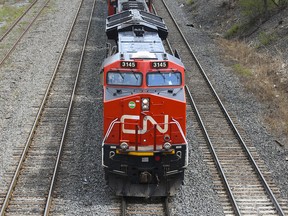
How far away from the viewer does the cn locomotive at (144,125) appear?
11.6 meters

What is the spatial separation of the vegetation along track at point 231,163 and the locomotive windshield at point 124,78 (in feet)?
12.1

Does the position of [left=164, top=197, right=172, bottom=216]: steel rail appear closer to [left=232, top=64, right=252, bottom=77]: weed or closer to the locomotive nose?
the locomotive nose

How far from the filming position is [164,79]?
472 inches

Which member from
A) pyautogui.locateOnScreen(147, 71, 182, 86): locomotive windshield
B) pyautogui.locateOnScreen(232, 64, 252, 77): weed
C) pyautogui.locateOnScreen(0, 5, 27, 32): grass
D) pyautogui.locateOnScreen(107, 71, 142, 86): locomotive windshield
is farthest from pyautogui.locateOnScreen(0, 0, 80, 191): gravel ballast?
pyautogui.locateOnScreen(232, 64, 252, 77): weed

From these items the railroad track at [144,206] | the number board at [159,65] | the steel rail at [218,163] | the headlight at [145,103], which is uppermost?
the number board at [159,65]

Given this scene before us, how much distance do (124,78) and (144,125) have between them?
129 centimetres

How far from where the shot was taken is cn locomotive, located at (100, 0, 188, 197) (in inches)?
458

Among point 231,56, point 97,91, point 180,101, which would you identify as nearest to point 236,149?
point 180,101

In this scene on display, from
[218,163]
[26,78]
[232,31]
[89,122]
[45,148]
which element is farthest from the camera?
[232,31]

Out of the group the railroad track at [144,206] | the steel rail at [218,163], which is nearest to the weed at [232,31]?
the steel rail at [218,163]

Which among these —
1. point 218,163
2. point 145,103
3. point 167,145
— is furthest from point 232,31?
point 167,145

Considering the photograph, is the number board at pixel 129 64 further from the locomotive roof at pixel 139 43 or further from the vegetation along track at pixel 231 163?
the vegetation along track at pixel 231 163

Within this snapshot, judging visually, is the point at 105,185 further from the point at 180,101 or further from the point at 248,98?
the point at 248,98

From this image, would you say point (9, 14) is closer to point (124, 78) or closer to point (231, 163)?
point (124, 78)
